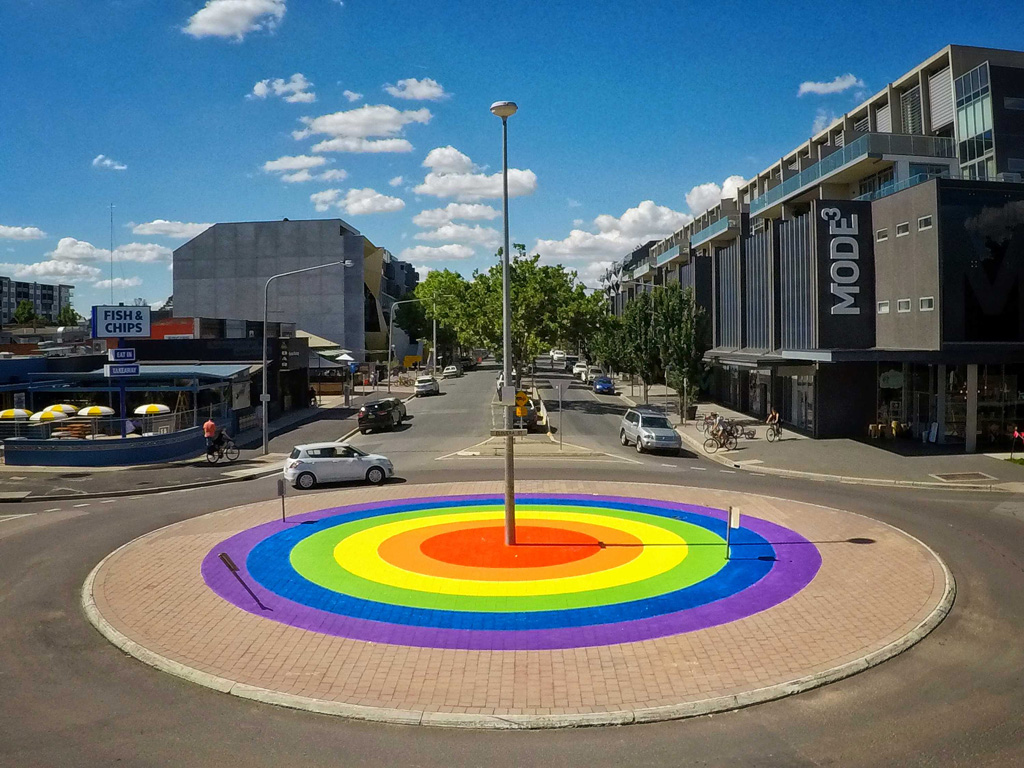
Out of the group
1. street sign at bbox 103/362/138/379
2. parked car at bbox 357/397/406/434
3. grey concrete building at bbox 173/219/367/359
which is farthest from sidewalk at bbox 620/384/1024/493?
grey concrete building at bbox 173/219/367/359

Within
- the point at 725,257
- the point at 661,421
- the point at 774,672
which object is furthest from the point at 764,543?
the point at 725,257

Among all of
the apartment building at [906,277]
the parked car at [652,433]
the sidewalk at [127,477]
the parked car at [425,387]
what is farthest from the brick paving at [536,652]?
the parked car at [425,387]

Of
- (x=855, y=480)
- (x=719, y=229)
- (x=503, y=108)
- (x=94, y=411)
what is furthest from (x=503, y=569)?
(x=719, y=229)

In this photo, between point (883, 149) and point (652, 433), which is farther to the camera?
point (883, 149)

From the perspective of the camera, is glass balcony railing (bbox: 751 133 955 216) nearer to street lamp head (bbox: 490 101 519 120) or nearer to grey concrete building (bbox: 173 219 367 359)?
street lamp head (bbox: 490 101 519 120)

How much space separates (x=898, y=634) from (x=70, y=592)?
14.8 meters

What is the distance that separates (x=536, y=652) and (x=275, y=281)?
83230mm

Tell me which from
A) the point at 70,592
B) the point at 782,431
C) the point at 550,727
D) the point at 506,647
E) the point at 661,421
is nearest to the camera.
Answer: the point at 550,727

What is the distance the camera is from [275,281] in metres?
89.2

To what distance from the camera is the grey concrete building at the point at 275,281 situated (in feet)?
291

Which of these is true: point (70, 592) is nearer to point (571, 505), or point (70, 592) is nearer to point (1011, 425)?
point (571, 505)

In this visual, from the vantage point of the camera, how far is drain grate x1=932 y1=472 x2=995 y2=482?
89.8 feet

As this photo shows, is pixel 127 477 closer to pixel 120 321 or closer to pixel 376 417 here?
pixel 120 321

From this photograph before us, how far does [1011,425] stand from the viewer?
33.7 m
